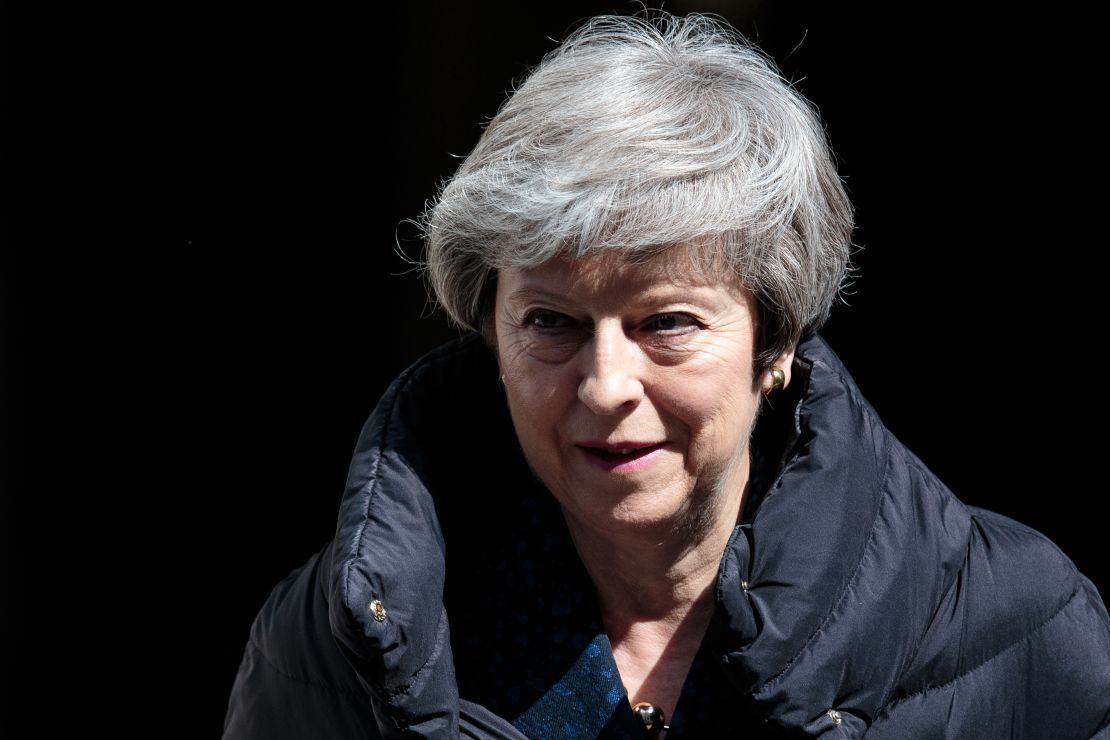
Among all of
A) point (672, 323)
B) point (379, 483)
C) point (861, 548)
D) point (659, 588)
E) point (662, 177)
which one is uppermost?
point (662, 177)

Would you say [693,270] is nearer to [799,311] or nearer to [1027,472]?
[799,311]

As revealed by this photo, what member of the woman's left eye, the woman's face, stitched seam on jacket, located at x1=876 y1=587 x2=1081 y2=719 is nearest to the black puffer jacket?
stitched seam on jacket, located at x1=876 y1=587 x2=1081 y2=719

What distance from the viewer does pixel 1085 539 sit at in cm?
252

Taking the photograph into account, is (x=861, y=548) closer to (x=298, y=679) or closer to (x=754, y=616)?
(x=754, y=616)

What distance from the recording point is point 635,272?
1.62 meters

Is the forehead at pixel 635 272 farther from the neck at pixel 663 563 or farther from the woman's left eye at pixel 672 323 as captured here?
the neck at pixel 663 563

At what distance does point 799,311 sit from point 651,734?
0.66 m

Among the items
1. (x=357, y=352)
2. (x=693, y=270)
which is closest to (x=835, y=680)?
(x=693, y=270)

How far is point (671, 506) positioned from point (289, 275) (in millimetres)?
1301

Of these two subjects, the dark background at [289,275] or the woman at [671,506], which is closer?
the woman at [671,506]

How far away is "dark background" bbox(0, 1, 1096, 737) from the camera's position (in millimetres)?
2377

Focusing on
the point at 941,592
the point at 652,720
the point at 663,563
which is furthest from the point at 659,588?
the point at 941,592

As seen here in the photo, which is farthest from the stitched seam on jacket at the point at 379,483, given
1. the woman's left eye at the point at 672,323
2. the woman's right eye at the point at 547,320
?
the woman's left eye at the point at 672,323

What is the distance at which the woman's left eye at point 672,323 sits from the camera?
1.66 metres
